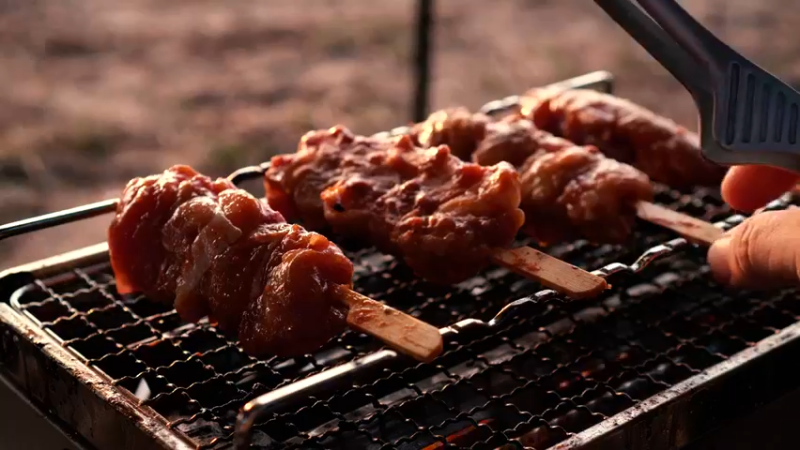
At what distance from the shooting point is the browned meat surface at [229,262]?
2500 millimetres

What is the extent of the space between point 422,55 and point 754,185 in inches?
82.5

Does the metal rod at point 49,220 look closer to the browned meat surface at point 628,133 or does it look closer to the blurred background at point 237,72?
the browned meat surface at point 628,133

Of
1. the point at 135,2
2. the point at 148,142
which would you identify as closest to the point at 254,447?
the point at 148,142

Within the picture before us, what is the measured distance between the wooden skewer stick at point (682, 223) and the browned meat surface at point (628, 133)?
22.2 inches

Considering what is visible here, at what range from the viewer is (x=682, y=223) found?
3127mm

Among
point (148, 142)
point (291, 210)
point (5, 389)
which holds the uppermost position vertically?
point (291, 210)

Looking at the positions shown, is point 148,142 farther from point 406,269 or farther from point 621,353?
point 621,353

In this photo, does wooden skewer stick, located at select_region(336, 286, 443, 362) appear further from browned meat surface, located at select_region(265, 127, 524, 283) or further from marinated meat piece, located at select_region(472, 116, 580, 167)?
marinated meat piece, located at select_region(472, 116, 580, 167)

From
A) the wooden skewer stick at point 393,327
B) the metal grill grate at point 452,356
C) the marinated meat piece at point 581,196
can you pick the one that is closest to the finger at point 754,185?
the marinated meat piece at point 581,196

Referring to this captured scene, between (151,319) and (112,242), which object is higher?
(112,242)

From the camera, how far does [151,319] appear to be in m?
3.01

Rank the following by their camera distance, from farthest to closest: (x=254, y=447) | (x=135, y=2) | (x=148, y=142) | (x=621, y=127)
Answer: (x=135, y=2) → (x=148, y=142) → (x=621, y=127) → (x=254, y=447)

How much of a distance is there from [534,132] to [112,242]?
1681 millimetres

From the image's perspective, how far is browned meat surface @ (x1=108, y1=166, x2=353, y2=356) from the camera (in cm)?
250
